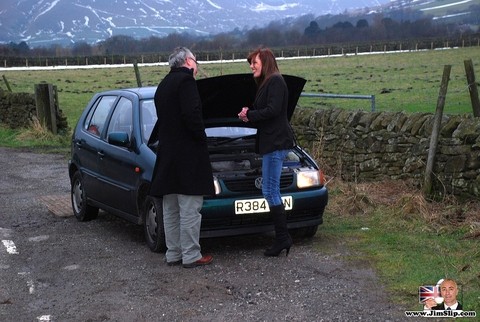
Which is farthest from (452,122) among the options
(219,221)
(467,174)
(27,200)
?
(27,200)

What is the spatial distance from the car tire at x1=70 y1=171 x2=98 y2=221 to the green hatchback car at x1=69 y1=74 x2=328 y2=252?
440mm

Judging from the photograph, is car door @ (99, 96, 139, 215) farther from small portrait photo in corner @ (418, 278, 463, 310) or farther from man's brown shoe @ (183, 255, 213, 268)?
small portrait photo in corner @ (418, 278, 463, 310)

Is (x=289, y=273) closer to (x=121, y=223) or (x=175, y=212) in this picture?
(x=175, y=212)

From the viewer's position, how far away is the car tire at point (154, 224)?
762cm

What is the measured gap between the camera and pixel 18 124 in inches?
901

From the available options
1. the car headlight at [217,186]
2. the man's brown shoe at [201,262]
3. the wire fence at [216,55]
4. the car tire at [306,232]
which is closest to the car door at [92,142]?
the car headlight at [217,186]

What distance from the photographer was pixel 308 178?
7.93 meters

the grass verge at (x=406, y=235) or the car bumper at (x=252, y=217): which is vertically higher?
the car bumper at (x=252, y=217)

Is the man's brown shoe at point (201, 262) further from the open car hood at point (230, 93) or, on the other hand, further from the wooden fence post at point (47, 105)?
the wooden fence post at point (47, 105)

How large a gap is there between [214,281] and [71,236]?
282 cm

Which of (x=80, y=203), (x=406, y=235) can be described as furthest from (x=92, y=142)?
(x=406, y=235)

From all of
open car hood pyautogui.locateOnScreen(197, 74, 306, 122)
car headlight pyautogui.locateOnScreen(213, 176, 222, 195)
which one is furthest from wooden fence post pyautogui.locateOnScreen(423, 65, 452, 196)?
car headlight pyautogui.locateOnScreen(213, 176, 222, 195)

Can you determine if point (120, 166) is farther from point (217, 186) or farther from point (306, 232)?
point (306, 232)

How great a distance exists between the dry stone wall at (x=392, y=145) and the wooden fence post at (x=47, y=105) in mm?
9425
